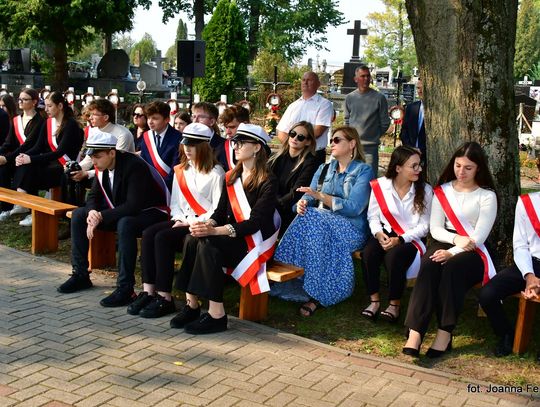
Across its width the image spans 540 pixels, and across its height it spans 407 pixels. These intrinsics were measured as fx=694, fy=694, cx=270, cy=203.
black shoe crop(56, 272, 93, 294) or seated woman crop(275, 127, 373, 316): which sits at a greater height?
seated woman crop(275, 127, 373, 316)

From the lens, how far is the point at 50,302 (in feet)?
18.8

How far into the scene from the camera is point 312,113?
28.0 feet

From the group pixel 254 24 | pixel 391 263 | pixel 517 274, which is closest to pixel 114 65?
pixel 254 24

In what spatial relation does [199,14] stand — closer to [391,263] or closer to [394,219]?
[394,219]

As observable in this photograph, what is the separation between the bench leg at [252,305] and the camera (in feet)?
17.8

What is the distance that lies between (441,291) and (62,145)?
16.9ft

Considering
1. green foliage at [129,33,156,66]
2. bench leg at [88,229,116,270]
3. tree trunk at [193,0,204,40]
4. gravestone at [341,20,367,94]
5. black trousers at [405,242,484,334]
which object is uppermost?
green foliage at [129,33,156,66]

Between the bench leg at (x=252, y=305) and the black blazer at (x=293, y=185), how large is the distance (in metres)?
1.03

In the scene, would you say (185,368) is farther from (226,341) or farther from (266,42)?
(266,42)

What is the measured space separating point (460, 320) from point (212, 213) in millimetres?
2131

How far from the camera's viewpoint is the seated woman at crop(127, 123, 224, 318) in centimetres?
547

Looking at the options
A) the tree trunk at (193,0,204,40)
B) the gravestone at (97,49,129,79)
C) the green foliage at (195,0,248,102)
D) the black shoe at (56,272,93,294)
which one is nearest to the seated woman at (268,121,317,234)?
the black shoe at (56,272,93,294)

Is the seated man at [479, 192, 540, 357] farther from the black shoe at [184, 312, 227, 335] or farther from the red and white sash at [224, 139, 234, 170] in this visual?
the red and white sash at [224, 139, 234, 170]

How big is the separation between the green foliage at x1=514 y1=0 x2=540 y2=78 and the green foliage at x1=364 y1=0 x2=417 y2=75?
38.1 ft
